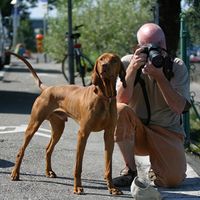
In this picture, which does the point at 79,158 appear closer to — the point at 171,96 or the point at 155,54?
the point at 171,96

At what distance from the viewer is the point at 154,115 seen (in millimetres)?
6328

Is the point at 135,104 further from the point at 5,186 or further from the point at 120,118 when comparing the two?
the point at 5,186

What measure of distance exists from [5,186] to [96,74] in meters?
1.46

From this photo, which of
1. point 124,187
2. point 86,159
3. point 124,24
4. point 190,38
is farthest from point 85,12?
point 124,187

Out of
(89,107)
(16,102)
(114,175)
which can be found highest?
(89,107)

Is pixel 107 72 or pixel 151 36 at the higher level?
pixel 151 36

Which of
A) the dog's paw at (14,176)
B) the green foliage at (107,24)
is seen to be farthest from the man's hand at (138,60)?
the green foliage at (107,24)

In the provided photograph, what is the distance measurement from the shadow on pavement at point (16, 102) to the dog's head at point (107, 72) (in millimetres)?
5989

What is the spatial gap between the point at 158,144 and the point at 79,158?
86 centimetres

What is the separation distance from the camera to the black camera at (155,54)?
573 centimetres

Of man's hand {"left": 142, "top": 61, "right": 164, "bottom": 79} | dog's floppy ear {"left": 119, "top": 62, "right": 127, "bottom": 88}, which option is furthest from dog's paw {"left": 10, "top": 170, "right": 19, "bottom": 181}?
man's hand {"left": 142, "top": 61, "right": 164, "bottom": 79}

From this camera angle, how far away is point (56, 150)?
799 centimetres

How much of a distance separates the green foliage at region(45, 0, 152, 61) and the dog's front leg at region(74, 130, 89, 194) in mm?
10499

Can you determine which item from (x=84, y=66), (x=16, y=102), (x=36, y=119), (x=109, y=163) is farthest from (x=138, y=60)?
(x=84, y=66)
